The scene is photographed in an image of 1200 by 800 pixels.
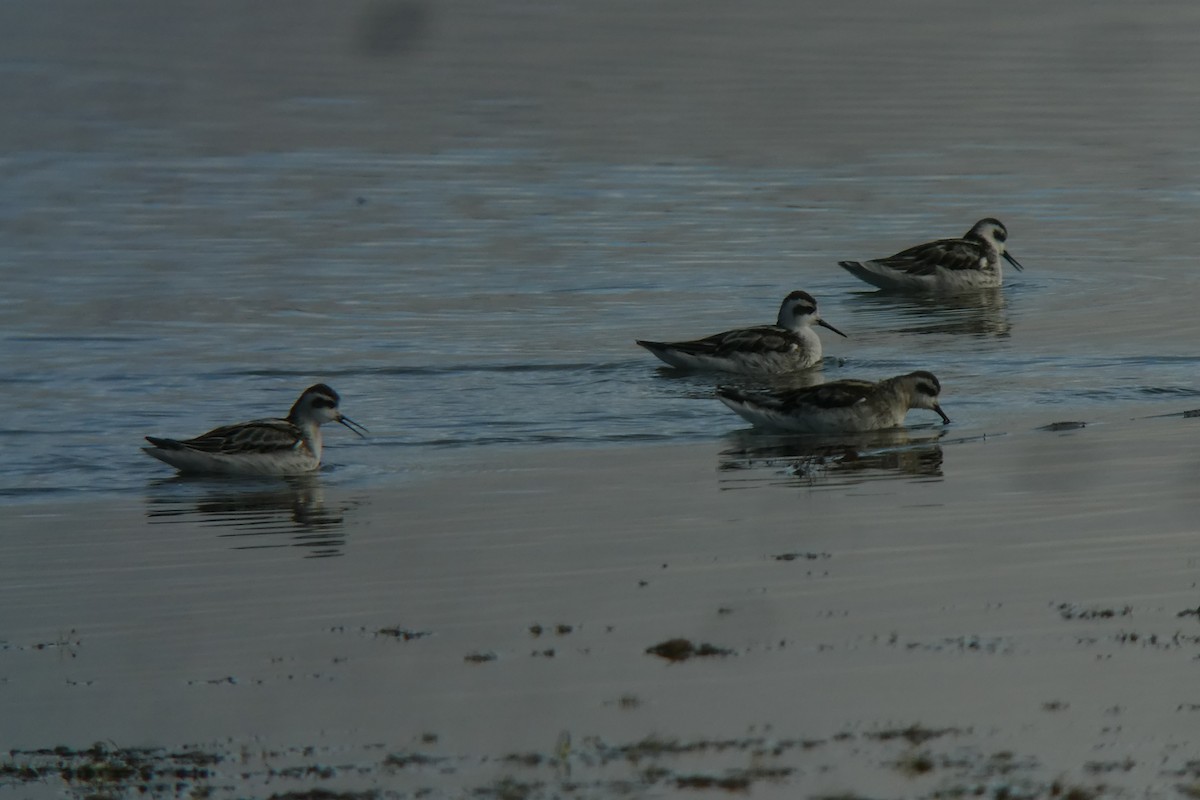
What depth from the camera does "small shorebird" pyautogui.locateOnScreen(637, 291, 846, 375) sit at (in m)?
21.4

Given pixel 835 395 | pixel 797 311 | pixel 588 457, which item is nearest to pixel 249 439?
pixel 588 457

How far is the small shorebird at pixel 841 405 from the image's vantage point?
59.8ft

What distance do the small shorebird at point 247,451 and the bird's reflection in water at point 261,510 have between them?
96 millimetres

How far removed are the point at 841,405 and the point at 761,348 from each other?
3566mm

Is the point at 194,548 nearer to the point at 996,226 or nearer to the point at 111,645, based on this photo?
the point at 111,645

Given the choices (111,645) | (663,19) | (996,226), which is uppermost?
(663,19)

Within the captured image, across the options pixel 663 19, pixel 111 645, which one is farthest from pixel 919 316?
pixel 663 19

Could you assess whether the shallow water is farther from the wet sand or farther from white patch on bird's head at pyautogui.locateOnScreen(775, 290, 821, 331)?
white patch on bird's head at pyautogui.locateOnScreen(775, 290, 821, 331)

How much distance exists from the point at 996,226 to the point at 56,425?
1349 cm

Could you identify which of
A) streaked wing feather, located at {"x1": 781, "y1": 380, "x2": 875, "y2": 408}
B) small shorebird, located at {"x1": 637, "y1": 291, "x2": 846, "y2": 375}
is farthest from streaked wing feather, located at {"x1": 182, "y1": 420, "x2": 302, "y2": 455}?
small shorebird, located at {"x1": 637, "y1": 291, "x2": 846, "y2": 375}

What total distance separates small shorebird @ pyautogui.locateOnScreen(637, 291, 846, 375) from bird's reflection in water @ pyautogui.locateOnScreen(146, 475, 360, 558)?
5.37 meters

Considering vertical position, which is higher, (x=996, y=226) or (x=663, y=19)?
(x=663, y=19)

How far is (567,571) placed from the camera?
41.0 ft

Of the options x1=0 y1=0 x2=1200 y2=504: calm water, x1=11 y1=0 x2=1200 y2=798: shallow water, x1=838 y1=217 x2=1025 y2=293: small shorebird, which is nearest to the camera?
x1=11 y1=0 x2=1200 y2=798: shallow water
